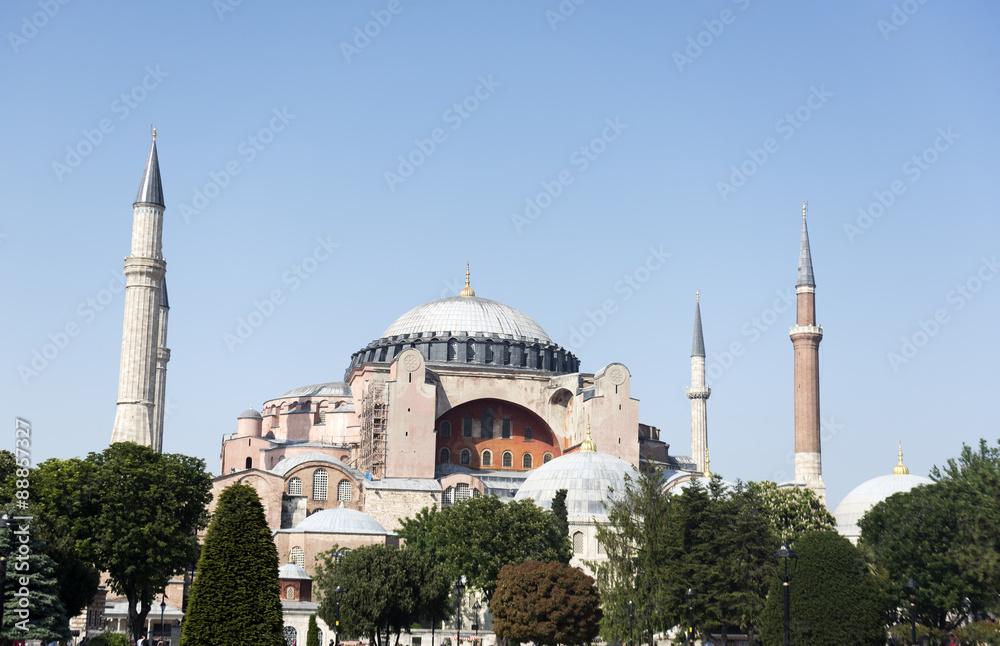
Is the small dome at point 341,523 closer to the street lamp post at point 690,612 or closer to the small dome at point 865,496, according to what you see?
the street lamp post at point 690,612

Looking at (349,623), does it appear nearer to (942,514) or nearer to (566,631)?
(566,631)

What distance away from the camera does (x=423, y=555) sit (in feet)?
123

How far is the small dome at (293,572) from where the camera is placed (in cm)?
4434

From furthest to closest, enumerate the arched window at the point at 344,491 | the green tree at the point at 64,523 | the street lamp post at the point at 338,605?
1. the arched window at the point at 344,491
2. the street lamp post at the point at 338,605
3. the green tree at the point at 64,523

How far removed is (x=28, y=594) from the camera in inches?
934

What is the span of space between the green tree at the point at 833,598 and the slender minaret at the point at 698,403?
36947 millimetres

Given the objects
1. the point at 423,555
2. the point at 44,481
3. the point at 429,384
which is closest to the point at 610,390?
the point at 429,384

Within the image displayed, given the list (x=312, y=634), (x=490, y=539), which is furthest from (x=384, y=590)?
(x=490, y=539)

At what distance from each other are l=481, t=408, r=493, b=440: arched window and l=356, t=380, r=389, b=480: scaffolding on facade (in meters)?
5.82

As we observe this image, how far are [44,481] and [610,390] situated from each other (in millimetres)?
28633

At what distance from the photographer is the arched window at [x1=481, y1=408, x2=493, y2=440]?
188ft

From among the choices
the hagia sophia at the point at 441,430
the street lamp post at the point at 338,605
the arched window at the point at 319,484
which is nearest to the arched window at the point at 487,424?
the hagia sophia at the point at 441,430

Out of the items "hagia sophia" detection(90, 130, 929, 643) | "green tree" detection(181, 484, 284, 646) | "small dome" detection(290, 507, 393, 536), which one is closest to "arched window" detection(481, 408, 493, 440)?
"hagia sophia" detection(90, 130, 929, 643)

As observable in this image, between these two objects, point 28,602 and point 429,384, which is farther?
point 429,384
